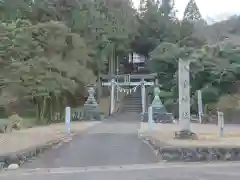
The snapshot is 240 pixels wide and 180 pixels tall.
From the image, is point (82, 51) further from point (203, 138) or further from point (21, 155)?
point (21, 155)

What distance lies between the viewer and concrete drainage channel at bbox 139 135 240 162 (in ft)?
33.4

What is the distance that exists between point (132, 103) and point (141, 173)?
948 inches

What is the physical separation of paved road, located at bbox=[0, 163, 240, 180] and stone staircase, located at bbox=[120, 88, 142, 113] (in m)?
21.9

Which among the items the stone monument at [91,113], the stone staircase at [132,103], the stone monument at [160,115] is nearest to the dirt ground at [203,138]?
the stone monument at [160,115]

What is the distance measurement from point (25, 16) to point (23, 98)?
7.40 meters

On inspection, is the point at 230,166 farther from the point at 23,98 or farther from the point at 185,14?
the point at 185,14

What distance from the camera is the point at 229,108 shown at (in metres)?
24.0

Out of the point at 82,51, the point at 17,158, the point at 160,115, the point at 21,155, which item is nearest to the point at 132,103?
the point at 82,51

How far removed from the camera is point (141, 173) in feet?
27.8

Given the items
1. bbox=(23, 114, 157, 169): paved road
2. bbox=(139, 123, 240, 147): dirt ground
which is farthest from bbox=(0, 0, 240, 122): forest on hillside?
bbox=(23, 114, 157, 169): paved road

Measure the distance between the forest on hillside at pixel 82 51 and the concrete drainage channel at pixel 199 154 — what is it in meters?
8.19

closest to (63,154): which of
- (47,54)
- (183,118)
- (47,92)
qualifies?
(183,118)

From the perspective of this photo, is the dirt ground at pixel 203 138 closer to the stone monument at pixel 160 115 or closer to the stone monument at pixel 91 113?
the stone monument at pixel 160 115

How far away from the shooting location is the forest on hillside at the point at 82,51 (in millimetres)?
21969
